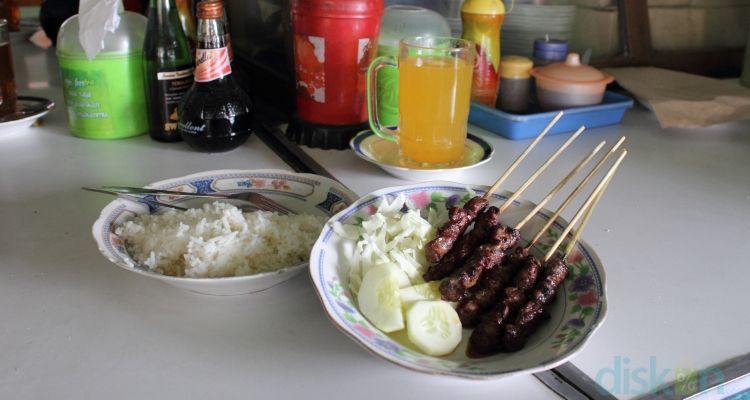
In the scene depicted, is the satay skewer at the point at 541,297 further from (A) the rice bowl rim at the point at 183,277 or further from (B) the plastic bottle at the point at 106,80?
(B) the plastic bottle at the point at 106,80

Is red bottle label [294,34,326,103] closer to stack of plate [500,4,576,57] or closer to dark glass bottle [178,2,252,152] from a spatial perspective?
dark glass bottle [178,2,252,152]

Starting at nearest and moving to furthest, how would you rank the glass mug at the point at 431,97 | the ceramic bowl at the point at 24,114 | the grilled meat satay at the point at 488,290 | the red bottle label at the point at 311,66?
the grilled meat satay at the point at 488,290, the glass mug at the point at 431,97, the red bottle label at the point at 311,66, the ceramic bowl at the point at 24,114

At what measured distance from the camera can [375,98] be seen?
1.07 meters

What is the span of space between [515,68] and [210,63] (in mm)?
596

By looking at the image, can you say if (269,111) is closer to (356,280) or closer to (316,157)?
(316,157)

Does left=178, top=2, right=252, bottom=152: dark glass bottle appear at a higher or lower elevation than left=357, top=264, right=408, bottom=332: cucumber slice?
higher

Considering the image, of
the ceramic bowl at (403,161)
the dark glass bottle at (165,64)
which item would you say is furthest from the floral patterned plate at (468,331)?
the dark glass bottle at (165,64)

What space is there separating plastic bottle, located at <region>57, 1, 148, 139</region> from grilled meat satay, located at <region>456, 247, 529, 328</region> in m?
0.80

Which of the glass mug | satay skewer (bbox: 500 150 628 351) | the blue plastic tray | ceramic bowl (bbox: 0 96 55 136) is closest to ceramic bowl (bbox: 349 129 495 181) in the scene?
the glass mug

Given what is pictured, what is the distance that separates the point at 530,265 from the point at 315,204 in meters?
0.32

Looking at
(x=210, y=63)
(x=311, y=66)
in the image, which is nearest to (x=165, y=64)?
(x=210, y=63)

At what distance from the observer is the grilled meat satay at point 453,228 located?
693mm

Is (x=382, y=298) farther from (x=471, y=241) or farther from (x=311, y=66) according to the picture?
(x=311, y=66)

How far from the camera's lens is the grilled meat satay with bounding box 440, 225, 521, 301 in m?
0.65
